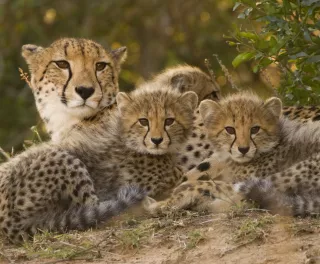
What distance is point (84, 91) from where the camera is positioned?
7.17 meters

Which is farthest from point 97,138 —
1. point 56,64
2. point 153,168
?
point 56,64

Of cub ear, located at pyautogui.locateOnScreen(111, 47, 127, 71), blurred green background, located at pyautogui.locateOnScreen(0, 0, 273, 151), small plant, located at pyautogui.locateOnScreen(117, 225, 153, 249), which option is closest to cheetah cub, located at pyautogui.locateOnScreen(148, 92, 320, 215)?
small plant, located at pyautogui.locateOnScreen(117, 225, 153, 249)

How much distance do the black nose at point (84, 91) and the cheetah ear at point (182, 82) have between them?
783 mm

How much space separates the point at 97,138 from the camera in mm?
6660

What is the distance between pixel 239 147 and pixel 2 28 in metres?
6.34

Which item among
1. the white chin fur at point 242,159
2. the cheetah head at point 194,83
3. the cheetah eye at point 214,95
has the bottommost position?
the white chin fur at point 242,159

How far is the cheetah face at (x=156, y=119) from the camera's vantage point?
646 centimetres

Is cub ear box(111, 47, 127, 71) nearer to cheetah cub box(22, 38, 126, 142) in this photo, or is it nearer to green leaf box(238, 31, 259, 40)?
cheetah cub box(22, 38, 126, 142)

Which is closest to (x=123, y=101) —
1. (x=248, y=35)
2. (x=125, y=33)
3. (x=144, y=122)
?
(x=144, y=122)

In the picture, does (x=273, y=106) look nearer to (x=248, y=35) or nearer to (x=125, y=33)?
(x=248, y=35)

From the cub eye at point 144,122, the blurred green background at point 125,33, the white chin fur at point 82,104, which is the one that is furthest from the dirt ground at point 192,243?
the blurred green background at point 125,33

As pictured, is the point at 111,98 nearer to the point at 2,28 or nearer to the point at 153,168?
the point at 153,168

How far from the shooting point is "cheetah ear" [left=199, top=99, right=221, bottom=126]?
21.2ft

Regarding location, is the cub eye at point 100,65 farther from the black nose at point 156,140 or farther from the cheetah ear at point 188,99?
the black nose at point 156,140
